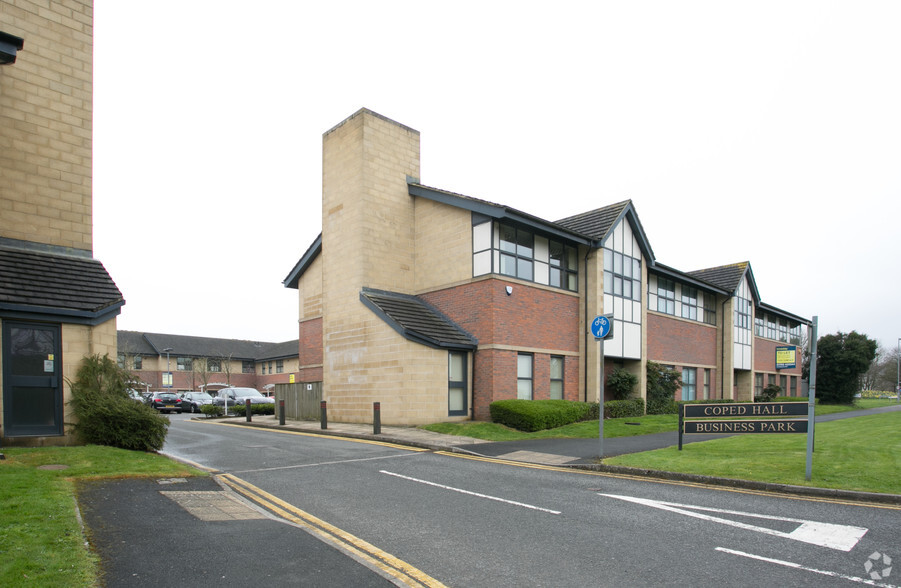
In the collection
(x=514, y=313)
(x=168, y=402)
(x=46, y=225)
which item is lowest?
(x=168, y=402)

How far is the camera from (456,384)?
20.1m

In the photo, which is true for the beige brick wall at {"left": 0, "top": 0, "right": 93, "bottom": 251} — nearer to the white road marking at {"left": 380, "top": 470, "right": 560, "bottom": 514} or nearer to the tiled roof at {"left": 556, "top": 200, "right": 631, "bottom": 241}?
the white road marking at {"left": 380, "top": 470, "right": 560, "bottom": 514}

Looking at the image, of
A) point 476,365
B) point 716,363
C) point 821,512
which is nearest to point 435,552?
point 821,512

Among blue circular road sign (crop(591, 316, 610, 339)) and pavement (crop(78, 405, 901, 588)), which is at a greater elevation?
blue circular road sign (crop(591, 316, 610, 339))

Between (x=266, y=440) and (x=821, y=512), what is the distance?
14.0 metres

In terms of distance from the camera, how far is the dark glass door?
1080 cm

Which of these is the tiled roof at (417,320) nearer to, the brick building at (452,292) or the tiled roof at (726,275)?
the brick building at (452,292)

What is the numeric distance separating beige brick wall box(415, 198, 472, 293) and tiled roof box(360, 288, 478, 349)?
1.22m

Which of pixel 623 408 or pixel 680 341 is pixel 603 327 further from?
pixel 680 341

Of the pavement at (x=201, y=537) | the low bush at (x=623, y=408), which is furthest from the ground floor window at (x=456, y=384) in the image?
the pavement at (x=201, y=537)

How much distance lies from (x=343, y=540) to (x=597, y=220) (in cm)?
2054

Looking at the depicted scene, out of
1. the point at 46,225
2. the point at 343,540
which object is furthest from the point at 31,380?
the point at 343,540

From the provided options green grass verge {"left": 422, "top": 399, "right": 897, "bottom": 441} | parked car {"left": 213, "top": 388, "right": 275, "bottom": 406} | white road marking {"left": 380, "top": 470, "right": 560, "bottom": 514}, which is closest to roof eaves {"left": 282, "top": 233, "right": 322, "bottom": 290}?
parked car {"left": 213, "top": 388, "right": 275, "bottom": 406}

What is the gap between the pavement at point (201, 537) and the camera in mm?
4977
